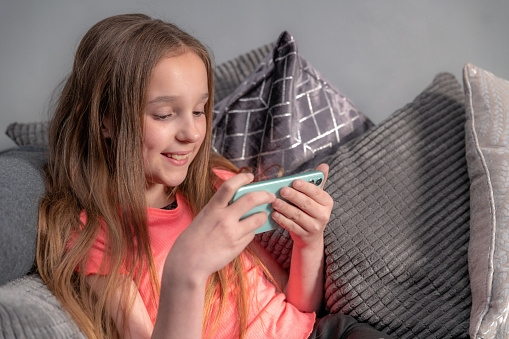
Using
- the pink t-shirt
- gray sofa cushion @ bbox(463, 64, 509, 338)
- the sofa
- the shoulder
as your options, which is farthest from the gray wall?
the pink t-shirt

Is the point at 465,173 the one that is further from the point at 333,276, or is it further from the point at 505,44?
the point at 505,44

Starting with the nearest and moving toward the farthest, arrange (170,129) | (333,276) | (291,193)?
1. (291,193)
2. (170,129)
3. (333,276)

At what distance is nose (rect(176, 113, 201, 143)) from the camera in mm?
902

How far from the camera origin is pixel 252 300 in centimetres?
100

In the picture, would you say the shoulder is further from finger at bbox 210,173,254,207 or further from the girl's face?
finger at bbox 210,173,254,207

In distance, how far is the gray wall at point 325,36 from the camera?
1.65 meters

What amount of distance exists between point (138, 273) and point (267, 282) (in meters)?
0.29

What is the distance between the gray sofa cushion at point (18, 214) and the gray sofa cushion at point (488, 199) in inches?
30.6

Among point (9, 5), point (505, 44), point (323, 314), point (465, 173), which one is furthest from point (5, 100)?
point (505, 44)

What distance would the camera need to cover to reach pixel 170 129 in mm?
910

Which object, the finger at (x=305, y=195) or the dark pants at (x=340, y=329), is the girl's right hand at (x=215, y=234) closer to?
the finger at (x=305, y=195)

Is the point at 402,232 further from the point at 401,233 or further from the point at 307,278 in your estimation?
the point at 307,278

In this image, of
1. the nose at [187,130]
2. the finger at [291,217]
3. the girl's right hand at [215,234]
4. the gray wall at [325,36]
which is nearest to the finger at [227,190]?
the girl's right hand at [215,234]

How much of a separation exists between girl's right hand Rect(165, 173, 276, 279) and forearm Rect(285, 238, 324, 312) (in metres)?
0.31
